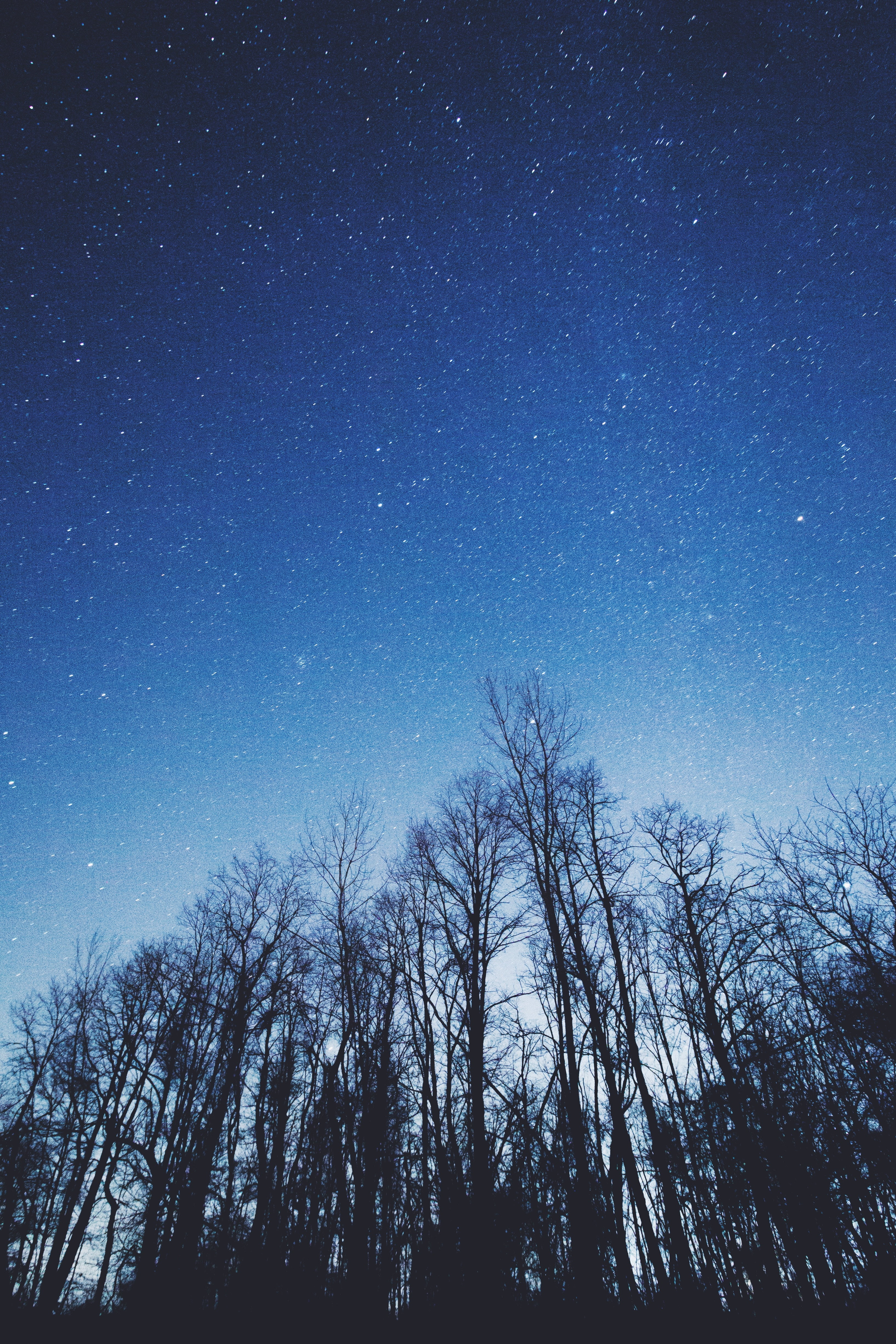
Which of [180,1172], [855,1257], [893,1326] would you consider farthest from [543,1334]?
[180,1172]

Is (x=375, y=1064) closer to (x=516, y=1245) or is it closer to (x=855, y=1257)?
(x=516, y=1245)

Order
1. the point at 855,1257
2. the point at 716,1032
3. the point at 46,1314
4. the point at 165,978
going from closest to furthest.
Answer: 1. the point at 855,1257
2. the point at 716,1032
3. the point at 46,1314
4. the point at 165,978

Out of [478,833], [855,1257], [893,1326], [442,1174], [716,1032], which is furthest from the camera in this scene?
[478,833]

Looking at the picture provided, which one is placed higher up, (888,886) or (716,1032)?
(888,886)

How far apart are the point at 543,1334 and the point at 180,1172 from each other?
12432mm

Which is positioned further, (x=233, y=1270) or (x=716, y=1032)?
(x=716, y=1032)

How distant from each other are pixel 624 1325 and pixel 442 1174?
3786 millimetres

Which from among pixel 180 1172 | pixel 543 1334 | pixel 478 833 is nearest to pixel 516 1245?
pixel 543 1334

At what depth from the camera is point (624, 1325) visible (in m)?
8.69

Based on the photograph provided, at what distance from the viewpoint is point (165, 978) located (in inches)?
725

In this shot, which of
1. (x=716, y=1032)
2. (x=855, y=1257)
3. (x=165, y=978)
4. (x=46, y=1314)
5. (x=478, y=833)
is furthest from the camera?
(x=165, y=978)

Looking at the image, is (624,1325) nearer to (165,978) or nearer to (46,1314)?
(165,978)

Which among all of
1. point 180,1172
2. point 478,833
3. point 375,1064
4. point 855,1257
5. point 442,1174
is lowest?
point 855,1257

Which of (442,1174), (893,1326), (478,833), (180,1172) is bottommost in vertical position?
(893,1326)
